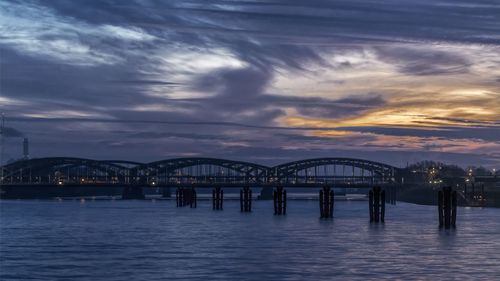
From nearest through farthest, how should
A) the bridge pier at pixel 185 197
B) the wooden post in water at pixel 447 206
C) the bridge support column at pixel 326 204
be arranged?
the wooden post in water at pixel 447 206, the bridge support column at pixel 326 204, the bridge pier at pixel 185 197

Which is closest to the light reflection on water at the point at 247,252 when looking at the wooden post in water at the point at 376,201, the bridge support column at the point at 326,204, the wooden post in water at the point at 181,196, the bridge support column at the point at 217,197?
the wooden post in water at the point at 376,201

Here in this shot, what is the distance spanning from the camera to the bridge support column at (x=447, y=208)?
299ft

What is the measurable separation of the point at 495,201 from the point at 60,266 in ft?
436

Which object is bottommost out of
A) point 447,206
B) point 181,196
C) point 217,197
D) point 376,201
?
point 447,206

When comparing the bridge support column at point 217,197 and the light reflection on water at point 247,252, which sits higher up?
the bridge support column at point 217,197

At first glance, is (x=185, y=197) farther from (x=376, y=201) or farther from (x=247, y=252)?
(x=247, y=252)

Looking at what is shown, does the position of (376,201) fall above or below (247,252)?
above

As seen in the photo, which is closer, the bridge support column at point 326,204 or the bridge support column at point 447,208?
the bridge support column at point 447,208

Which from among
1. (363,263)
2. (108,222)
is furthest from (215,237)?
(108,222)

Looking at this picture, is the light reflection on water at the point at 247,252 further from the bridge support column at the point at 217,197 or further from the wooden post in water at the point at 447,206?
the bridge support column at the point at 217,197

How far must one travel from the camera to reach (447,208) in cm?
9169

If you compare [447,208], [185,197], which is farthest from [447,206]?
[185,197]

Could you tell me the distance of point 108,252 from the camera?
6000cm

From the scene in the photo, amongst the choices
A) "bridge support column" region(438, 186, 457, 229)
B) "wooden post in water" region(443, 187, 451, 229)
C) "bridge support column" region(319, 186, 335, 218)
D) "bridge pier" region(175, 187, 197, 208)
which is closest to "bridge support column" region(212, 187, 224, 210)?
"bridge pier" region(175, 187, 197, 208)
